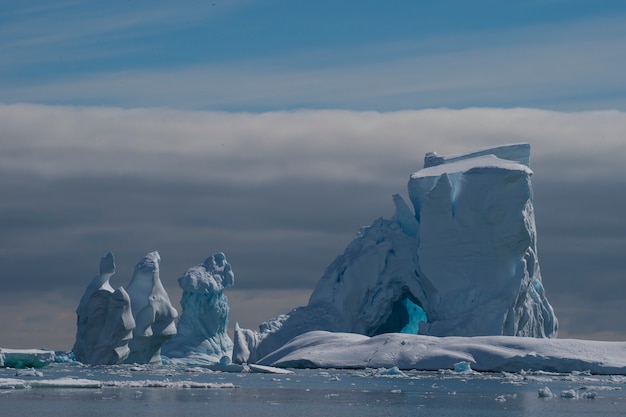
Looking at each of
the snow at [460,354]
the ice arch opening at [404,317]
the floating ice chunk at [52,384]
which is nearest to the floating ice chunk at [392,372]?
the snow at [460,354]

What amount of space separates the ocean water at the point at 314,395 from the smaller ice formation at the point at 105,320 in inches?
57.4

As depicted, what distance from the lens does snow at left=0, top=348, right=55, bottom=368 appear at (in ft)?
145

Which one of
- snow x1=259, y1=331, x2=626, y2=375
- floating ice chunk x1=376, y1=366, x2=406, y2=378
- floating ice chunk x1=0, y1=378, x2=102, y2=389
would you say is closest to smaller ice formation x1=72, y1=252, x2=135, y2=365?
snow x1=259, y1=331, x2=626, y2=375

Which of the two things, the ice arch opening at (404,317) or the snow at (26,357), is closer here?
the snow at (26,357)

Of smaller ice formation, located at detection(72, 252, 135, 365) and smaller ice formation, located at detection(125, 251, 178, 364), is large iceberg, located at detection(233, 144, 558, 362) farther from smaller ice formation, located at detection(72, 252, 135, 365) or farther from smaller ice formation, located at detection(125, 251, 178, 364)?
smaller ice formation, located at detection(72, 252, 135, 365)

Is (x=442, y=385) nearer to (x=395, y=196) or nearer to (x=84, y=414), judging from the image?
(x=84, y=414)

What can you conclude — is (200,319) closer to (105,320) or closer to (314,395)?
(105,320)

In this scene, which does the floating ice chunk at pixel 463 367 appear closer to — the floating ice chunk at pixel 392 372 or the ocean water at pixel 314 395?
the ocean water at pixel 314 395

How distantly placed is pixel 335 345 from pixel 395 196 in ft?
33.5

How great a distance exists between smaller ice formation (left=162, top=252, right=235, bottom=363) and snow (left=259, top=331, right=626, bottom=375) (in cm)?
859

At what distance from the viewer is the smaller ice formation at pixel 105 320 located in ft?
144

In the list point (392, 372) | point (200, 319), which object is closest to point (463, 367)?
point (392, 372)

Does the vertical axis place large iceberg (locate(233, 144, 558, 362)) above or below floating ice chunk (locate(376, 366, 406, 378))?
above

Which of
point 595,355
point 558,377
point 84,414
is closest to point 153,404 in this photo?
point 84,414
